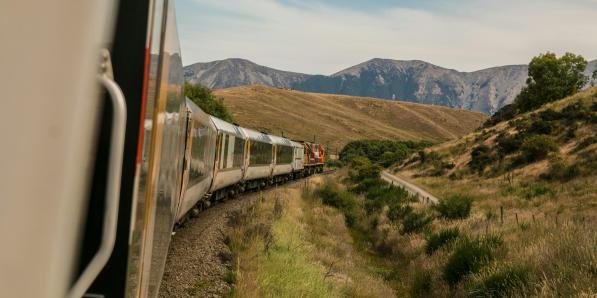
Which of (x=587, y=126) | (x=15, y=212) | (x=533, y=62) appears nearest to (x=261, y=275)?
(x=15, y=212)

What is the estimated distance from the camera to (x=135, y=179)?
7.12ft

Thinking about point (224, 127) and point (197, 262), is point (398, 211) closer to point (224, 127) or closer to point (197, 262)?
point (224, 127)

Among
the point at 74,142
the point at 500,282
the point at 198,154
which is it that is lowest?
the point at 500,282

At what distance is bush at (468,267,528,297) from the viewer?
32.7 feet

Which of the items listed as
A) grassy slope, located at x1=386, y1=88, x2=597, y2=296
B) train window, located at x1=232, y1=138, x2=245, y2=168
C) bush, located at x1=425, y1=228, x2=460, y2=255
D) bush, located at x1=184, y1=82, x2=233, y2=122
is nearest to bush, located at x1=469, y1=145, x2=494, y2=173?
grassy slope, located at x1=386, y1=88, x2=597, y2=296

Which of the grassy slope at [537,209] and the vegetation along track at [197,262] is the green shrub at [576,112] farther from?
the vegetation along track at [197,262]

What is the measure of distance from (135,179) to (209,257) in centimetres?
952

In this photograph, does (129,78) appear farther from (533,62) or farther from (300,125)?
(300,125)

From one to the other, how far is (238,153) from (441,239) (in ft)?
29.7

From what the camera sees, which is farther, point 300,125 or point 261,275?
point 300,125

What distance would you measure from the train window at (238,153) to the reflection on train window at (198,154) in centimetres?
680

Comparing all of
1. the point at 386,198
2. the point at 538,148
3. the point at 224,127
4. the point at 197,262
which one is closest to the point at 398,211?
the point at 386,198

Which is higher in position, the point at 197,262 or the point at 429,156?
the point at 197,262

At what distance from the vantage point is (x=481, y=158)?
1892 inches
